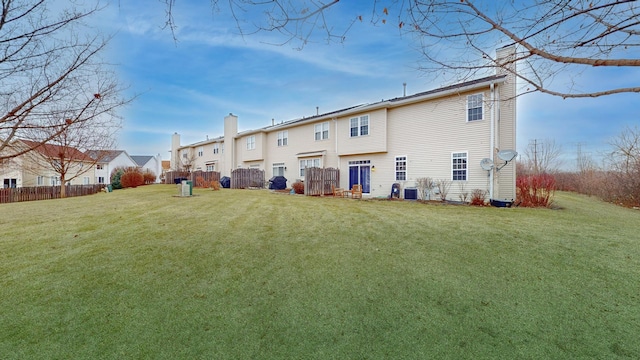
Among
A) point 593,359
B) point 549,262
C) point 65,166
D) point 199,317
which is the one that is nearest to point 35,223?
point 199,317

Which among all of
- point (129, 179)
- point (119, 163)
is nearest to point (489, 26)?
point (129, 179)

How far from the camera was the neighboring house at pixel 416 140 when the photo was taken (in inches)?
491

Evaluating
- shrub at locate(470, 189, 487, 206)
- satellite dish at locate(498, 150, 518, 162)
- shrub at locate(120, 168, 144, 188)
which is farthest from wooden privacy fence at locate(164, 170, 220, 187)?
satellite dish at locate(498, 150, 518, 162)

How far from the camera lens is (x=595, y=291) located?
3623 millimetres

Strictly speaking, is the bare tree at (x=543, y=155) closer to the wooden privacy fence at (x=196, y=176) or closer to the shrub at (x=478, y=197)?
the shrub at (x=478, y=197)

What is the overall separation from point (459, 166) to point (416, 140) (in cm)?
282

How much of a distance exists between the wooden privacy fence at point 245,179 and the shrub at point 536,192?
787 inches

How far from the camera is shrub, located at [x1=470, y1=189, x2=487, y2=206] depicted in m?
12.1

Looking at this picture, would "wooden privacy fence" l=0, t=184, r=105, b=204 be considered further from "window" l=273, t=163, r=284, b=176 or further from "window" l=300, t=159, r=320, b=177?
"window" l=300, t=159, r=320, b=177

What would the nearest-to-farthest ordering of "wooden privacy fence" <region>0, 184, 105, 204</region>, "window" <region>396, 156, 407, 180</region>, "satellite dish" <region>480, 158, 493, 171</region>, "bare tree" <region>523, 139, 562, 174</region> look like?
"satellite dish" <region>480, 158, 493, 171</region> → "window" <region>396, 156, 407, 180</region> → "wooden privacy fence" <region>0, 184, 105, 204</region> → "bare tree" <region>523, 139, 562, 174</region>

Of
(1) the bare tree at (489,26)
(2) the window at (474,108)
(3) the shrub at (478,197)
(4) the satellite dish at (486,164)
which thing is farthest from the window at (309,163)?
(1) the bare tree at (489,26)

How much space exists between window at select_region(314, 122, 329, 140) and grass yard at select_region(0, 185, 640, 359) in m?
14.6

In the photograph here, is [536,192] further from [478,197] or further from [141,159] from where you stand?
[141,159]

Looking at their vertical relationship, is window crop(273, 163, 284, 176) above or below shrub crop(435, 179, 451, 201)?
above
